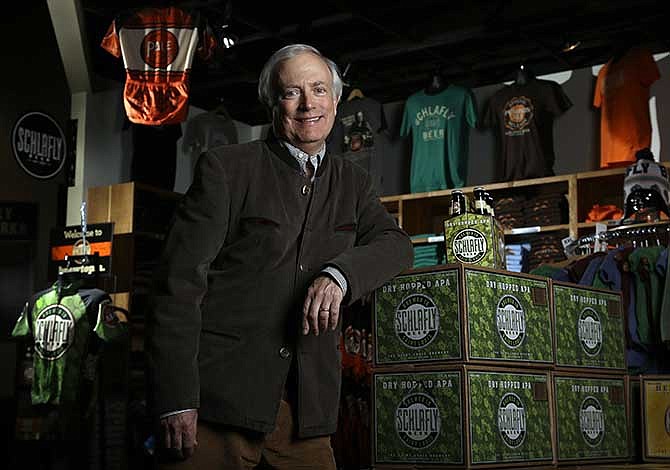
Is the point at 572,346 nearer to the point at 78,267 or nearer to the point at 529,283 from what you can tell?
the point at 529,283

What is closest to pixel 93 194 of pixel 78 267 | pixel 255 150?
pixel 78 267

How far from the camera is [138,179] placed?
26.6ft

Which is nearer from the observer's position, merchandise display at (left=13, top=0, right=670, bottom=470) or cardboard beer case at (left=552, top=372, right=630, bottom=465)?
merchandise display at (left=13, top=0, right=670, bottom=470)

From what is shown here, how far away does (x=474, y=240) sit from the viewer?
2969 mm

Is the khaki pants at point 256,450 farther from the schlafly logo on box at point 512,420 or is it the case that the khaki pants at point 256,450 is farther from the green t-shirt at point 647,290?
the green t-shirt at point 647,290

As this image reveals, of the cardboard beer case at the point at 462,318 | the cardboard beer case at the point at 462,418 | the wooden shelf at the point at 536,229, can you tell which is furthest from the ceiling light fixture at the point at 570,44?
the cardboard beer case at the point at 462,418

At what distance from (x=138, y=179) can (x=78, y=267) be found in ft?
5.77

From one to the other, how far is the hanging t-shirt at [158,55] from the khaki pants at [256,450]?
A: 4.94 meters

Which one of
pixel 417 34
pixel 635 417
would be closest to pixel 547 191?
pixel 417 34

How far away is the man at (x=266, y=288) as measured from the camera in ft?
5.59

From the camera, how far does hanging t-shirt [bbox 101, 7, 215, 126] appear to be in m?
6.41

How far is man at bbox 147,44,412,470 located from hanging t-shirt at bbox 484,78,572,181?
5.82 meters

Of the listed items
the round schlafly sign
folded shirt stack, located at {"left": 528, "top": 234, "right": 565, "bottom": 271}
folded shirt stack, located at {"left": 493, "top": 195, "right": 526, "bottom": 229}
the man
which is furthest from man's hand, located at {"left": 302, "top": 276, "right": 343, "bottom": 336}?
the round schlafly sign

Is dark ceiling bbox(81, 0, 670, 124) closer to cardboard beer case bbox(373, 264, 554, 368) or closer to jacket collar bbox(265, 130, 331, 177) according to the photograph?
cardboard beer case bbox(373, 264, 554, 368)
